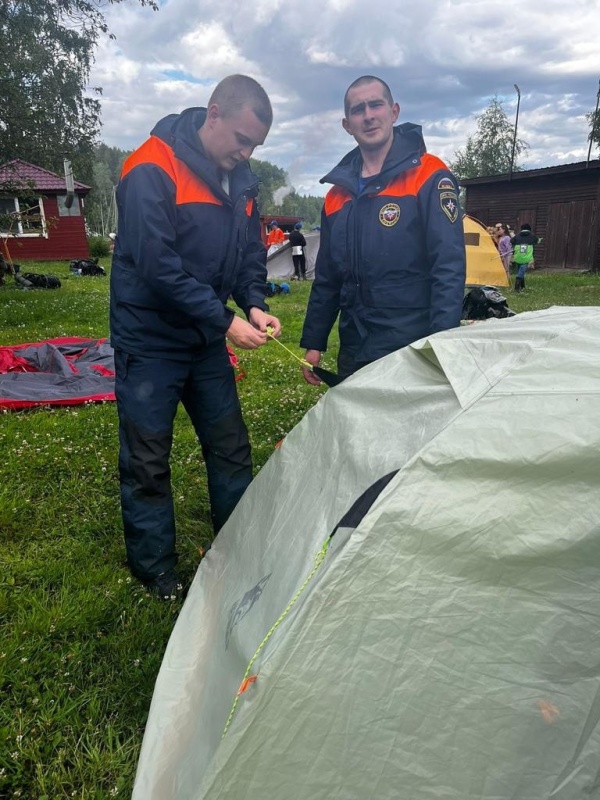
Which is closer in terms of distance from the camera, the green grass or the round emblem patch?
the green grass

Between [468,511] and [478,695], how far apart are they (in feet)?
1.46

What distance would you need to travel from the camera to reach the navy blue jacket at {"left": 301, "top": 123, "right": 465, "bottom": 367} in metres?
3.06

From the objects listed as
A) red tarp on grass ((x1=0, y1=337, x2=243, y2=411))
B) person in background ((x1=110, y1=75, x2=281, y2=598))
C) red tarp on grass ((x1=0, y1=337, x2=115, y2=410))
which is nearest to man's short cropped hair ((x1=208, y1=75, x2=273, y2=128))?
person in background ((x1=110, y1=75, x2=281, y2=598))

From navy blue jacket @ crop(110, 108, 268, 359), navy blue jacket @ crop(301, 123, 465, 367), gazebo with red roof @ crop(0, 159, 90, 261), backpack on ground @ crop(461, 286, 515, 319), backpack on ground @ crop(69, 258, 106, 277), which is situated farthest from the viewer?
gazebo with red roof @ crop(0, 159, 90, 261)

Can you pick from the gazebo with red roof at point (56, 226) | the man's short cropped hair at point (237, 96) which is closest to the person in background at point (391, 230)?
the man's short cropped hair at point (237, 96)

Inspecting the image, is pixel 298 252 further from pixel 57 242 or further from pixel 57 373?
pixel 57 242

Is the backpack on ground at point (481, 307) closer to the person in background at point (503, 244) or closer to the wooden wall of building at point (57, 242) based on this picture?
the person in background at point (503, 244)

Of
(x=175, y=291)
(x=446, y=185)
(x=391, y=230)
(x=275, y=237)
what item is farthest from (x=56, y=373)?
(x=275, y=237)

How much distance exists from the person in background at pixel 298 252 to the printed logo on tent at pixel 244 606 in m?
18.7

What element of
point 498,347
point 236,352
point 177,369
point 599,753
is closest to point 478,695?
point 599,753

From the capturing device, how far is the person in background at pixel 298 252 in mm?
19984

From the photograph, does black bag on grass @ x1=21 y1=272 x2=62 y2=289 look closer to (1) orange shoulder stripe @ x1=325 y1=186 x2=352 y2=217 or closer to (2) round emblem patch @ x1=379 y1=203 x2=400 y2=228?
A: (1) orange shoulder stripe @ x1=325 y1=186 x2=352 y2=217

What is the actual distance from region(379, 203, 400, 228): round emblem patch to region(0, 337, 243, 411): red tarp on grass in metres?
2.33

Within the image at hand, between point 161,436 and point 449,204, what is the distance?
182 cm
